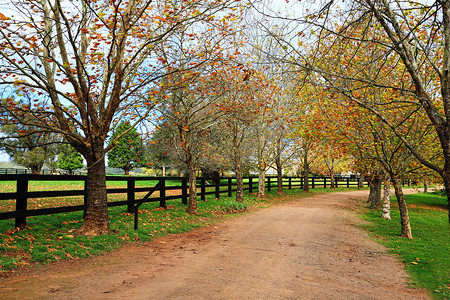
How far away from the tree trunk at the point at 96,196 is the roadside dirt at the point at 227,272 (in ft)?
3.60

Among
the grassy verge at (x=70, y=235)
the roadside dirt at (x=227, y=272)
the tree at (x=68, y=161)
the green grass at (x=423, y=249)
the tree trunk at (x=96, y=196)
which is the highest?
the tree at (x=68, y=161)

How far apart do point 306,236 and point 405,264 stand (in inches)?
111

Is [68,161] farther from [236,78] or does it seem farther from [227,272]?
[227,272]

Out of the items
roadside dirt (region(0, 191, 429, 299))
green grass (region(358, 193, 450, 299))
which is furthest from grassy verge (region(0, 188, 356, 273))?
green grass (region(358, 193, 450, 299))

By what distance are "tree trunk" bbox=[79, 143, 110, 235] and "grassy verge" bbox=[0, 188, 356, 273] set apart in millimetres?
371

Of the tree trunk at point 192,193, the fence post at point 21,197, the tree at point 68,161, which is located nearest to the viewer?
the fence post at point 21,197

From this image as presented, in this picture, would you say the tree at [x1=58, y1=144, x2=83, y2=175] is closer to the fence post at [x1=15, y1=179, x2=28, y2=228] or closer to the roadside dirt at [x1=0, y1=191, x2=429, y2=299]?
the fence post at [x1=15, y1=179, x2=28, y2=228]

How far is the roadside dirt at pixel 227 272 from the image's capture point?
13.9 feet

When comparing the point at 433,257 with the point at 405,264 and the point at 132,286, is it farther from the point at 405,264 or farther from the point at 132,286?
the point at 132,286

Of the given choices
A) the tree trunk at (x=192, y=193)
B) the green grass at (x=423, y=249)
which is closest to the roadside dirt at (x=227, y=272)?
the green grass at (x=423, y=249)

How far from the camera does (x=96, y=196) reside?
24.3ft

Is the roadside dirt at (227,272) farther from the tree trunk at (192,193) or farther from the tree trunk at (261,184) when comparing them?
the tree trunk at (261,184)

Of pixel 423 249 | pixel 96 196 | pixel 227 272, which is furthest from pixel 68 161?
pixel 423 249

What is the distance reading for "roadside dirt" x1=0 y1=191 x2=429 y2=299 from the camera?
4.23 metres
